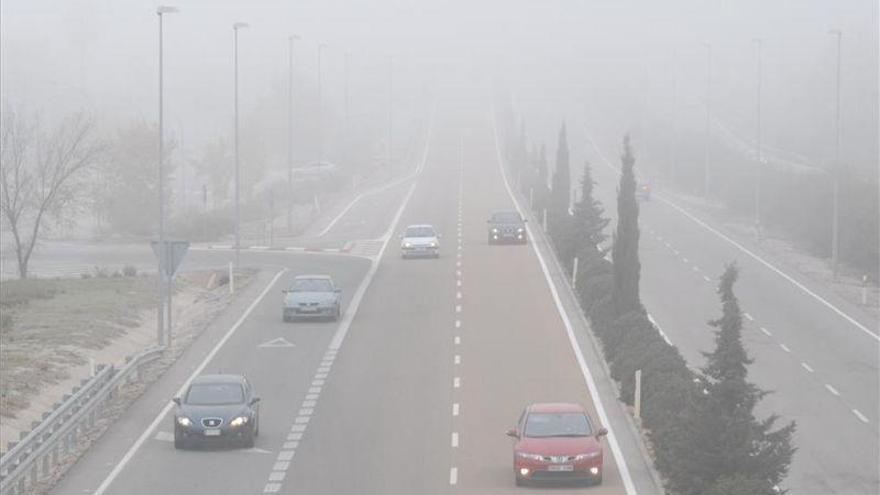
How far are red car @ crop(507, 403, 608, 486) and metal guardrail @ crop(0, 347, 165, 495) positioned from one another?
767 cm

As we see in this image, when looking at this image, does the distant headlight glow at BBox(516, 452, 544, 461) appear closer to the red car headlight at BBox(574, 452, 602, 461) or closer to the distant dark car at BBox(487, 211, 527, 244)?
the red car headlight at BBox(574, 452, 602, 461)

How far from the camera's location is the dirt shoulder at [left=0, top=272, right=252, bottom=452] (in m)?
35.0

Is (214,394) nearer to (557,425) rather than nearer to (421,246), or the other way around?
(557,425)

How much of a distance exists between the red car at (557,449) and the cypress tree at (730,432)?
2890 mm

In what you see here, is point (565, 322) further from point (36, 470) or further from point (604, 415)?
point (36, 470)

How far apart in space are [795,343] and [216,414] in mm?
27147

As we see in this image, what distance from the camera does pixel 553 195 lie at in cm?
8006

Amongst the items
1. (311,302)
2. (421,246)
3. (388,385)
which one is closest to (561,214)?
(421,246)

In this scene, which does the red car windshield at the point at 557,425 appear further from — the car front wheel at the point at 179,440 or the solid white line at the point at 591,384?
the car front wheel at the point at 179,440

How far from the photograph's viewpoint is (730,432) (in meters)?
22.5

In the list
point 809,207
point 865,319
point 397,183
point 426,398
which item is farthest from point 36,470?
point 397,183

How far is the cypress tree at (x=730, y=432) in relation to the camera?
73.7 ft

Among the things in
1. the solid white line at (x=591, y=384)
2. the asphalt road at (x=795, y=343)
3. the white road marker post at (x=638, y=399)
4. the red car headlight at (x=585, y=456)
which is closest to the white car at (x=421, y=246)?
the solid white line at (x=591, y=384)

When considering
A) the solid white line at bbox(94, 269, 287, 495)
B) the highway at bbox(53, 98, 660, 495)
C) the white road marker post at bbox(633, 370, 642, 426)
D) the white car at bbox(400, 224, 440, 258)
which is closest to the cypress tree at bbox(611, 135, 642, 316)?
the highway at bbox(53, 98, 660, 495)
